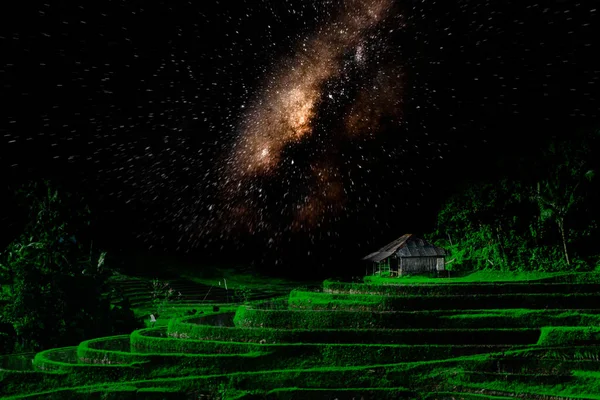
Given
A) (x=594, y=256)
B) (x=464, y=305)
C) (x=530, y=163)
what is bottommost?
(x=464, y=305)

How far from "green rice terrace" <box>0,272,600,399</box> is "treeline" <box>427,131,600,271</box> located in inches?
679

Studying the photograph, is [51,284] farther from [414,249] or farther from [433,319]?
[414,249]

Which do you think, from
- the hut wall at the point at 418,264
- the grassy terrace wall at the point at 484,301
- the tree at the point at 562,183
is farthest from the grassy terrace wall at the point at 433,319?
the hut wall at the point at 418,264

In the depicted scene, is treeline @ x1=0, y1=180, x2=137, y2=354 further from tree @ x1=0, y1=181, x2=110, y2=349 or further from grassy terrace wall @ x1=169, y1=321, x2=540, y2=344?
grassy terrace wall @ x1=169, y1=321, x2=540, y2=344

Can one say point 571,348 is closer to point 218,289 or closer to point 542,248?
point 542,248

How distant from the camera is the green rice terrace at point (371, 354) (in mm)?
18688

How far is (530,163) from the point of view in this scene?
4709 cm

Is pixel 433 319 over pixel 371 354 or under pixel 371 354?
over

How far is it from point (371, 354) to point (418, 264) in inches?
1305

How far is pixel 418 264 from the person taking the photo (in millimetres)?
54062

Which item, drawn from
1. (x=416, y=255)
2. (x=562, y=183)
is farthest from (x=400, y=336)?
(x=416, y=255)

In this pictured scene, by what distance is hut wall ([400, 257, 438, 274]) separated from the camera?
53906 millimetres

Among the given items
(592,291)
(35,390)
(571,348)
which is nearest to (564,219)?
(592,291)

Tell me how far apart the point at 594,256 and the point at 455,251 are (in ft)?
41.6
